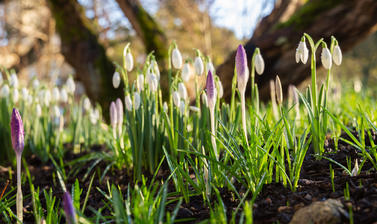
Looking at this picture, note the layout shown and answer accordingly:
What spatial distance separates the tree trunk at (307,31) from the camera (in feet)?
14.7

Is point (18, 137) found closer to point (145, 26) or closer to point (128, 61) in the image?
point (128, 61)

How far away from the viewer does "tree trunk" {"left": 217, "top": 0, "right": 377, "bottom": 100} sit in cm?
449

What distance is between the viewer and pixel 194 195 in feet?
5.74

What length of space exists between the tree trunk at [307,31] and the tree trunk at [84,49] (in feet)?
6.69

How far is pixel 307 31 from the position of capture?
4.61 meters

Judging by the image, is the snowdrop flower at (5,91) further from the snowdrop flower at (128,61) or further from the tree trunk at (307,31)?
the tree trunk at (307,31)

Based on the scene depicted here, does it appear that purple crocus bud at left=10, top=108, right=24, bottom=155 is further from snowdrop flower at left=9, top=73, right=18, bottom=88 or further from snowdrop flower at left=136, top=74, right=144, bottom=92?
snowdrop flower at left=9, top=73, right=18, bottom=88

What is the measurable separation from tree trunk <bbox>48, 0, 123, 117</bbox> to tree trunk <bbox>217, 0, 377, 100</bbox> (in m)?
2.04

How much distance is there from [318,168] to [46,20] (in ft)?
39.9

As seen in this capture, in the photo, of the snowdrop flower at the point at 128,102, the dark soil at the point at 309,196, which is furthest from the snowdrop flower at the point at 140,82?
the dark soil at the point at 309,196

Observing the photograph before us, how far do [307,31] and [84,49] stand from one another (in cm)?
370

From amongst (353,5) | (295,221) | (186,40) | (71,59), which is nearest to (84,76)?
(71,59)

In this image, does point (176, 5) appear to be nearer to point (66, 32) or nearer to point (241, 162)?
point (66, 32)

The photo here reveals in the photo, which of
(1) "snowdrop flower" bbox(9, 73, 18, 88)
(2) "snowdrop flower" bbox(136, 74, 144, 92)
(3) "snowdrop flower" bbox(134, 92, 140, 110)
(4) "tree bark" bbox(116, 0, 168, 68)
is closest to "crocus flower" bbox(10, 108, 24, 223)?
(3) "snowdrop flower" bbox(134, 92, 140, 110)
